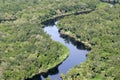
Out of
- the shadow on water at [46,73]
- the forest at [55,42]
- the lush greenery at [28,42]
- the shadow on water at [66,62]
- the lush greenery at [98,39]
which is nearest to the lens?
the lush greenery at [98,39]

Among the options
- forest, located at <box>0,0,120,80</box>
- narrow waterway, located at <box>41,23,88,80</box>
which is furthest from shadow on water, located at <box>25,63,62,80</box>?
forest, located at <box>0,0,120,80</box>

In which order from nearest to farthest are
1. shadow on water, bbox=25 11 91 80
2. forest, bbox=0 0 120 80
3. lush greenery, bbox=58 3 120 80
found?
1. lush greenery, bbox=58 3 120 80
2. forest, bbox=0 0 120 80
3. shadow on water, bbox=25 11 91 80

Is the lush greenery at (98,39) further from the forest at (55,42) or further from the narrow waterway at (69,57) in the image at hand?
the narrow waterway at (69,57)

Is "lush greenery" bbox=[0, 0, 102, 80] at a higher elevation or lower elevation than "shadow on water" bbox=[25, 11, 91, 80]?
higher

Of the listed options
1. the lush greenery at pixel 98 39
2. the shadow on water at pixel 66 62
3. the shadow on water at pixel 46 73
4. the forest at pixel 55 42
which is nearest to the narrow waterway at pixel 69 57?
the shadow on water at pixel 66 62

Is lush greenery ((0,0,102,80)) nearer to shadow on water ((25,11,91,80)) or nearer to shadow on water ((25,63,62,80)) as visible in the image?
shadow on water ((25,63,62,80))

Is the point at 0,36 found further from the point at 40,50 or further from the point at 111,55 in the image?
the point at 111,55

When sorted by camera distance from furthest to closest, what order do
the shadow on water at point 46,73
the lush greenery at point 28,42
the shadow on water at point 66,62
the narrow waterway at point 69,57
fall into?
the narrow waterway at point 69,57 < the shadow on water at point 66,62 < the lush greenery at point 28,42 < the shadow on water at point 46,73

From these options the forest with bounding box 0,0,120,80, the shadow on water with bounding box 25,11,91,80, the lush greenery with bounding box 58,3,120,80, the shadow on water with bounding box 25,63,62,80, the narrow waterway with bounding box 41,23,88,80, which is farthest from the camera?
the narrow waterway with bounding box 41,23,88,80

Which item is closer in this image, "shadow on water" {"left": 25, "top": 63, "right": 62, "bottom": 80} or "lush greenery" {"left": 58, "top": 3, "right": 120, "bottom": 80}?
"lush greenery" {"left": 58, "top": 3, "right": 120, "bottom": 80}
